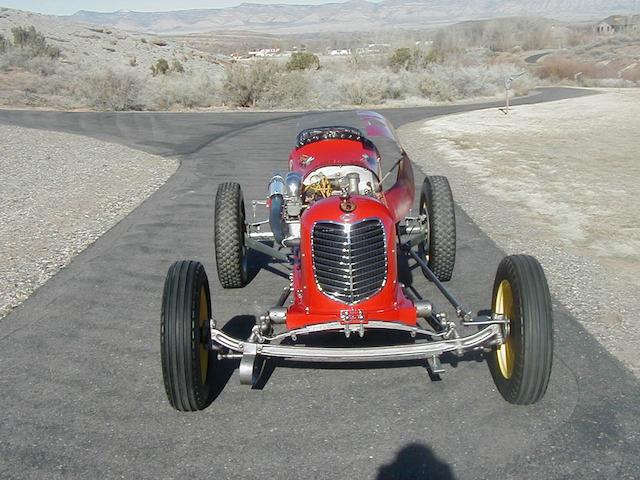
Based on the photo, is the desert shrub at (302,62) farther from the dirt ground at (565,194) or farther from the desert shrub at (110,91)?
the dirt ground at (565,194)

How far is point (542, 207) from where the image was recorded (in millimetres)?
10500

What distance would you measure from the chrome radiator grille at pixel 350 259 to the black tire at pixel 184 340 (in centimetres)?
88

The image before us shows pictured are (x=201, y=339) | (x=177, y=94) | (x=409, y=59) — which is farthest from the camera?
(x=409, y=59)

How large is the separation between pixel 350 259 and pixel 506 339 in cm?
120

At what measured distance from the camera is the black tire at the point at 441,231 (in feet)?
21.7

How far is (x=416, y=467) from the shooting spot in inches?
154

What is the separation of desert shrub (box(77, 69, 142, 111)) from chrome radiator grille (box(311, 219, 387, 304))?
28.1 metres

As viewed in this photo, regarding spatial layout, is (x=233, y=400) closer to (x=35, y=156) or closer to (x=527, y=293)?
(x=527, y=293)

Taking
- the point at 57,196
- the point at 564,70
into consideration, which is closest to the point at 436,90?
the point at 564,70

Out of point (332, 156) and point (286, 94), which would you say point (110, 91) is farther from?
point (332, 156)

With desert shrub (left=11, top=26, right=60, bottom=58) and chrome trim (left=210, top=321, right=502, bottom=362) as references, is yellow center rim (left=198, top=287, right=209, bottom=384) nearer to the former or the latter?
chrome trim (left=210, top=321, right=502, bottom=362)

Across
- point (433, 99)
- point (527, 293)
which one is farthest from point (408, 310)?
point (433, 99)

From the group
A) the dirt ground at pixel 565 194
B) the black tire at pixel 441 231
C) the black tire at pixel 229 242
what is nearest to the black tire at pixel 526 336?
the dirt ground at pixel 565 194

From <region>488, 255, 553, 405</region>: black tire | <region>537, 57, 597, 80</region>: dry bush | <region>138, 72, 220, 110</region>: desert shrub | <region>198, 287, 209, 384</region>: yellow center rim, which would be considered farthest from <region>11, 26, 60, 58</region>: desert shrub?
<region>488, 255, 553, 405</region>: black tire
